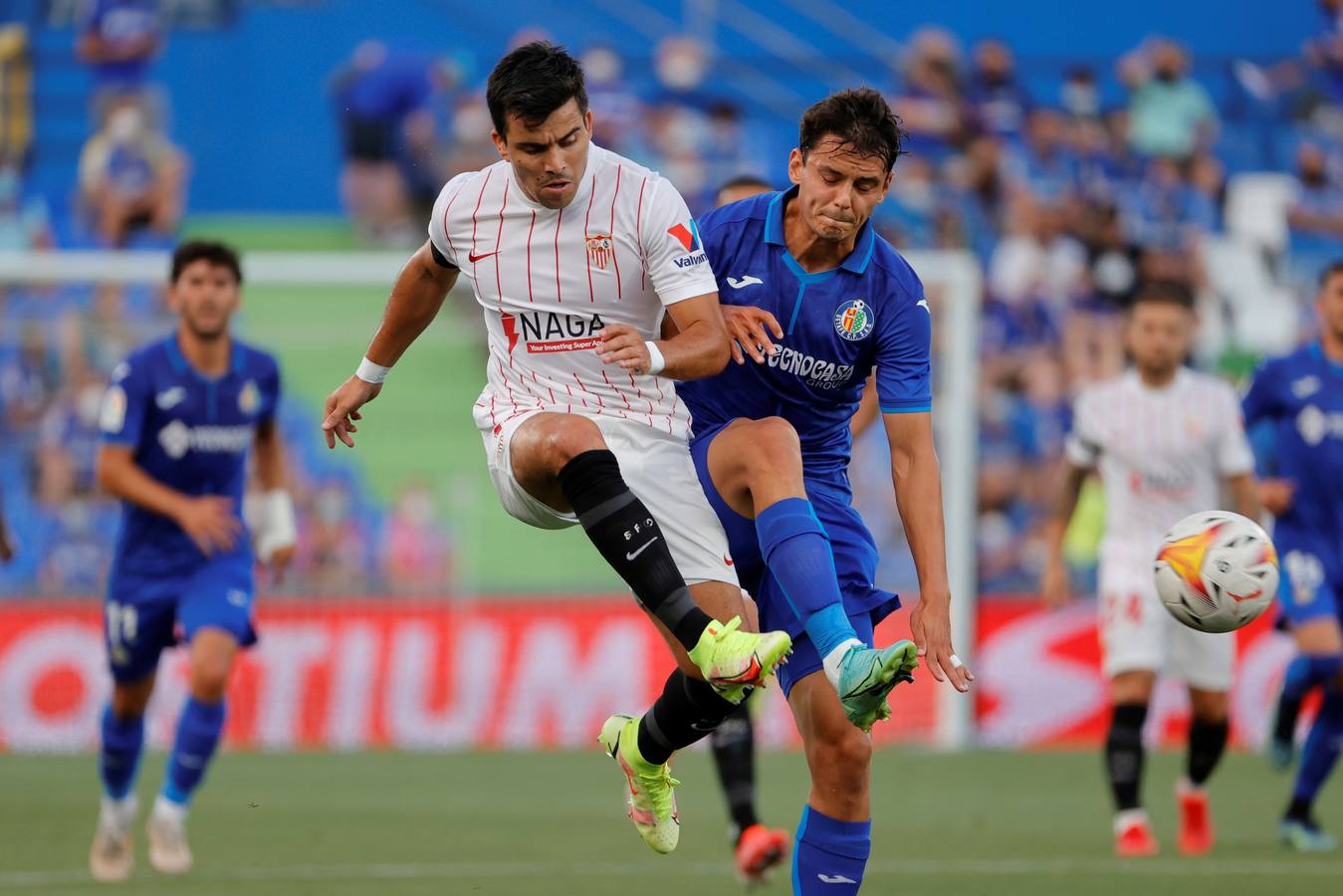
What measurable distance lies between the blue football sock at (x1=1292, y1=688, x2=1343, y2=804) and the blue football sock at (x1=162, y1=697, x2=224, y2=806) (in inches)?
199

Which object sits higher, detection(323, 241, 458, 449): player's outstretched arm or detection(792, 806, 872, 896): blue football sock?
detection(323, 241, 458, 449): player's outstretched arm

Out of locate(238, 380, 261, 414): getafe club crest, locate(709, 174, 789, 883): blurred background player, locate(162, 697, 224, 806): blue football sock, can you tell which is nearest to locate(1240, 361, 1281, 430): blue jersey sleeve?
locate(709, 174, 789, 883): blurred background player

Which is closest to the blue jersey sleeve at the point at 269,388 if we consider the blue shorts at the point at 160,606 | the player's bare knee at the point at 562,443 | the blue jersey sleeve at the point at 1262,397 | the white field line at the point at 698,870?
the blue shorts at the point at 160,606

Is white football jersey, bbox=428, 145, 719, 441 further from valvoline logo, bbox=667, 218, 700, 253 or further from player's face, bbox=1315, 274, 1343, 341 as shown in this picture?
player's face, bbox=1315, 274, 1343, 341

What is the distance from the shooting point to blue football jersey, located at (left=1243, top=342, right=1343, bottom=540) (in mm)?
9828

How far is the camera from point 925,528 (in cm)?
582

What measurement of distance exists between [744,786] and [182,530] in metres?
2.90

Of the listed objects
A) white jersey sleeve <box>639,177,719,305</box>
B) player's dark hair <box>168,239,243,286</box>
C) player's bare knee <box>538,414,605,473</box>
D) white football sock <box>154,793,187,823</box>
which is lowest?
white football sock <box>154,793,187,823</box>

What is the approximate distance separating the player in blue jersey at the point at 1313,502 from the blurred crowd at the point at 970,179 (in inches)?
181

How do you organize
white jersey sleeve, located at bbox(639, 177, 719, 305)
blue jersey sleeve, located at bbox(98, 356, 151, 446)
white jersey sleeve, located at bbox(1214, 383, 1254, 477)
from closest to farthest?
white jersey sleeve, located at bbox(639, 177, 719, 305) → blue jersey sleeve, located at bbox(98, 356, 151, 446) → white jersey sleeve, located at bbox(1214, 383, 1254, 477)

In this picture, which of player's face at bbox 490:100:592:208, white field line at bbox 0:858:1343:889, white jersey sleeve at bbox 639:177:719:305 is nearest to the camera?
player's face at bbox 490:100:592:208

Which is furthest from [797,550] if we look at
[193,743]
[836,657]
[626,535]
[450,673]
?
[450,673]

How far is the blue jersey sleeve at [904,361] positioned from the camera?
5965mm

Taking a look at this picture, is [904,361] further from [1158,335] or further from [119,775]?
[119,775]
